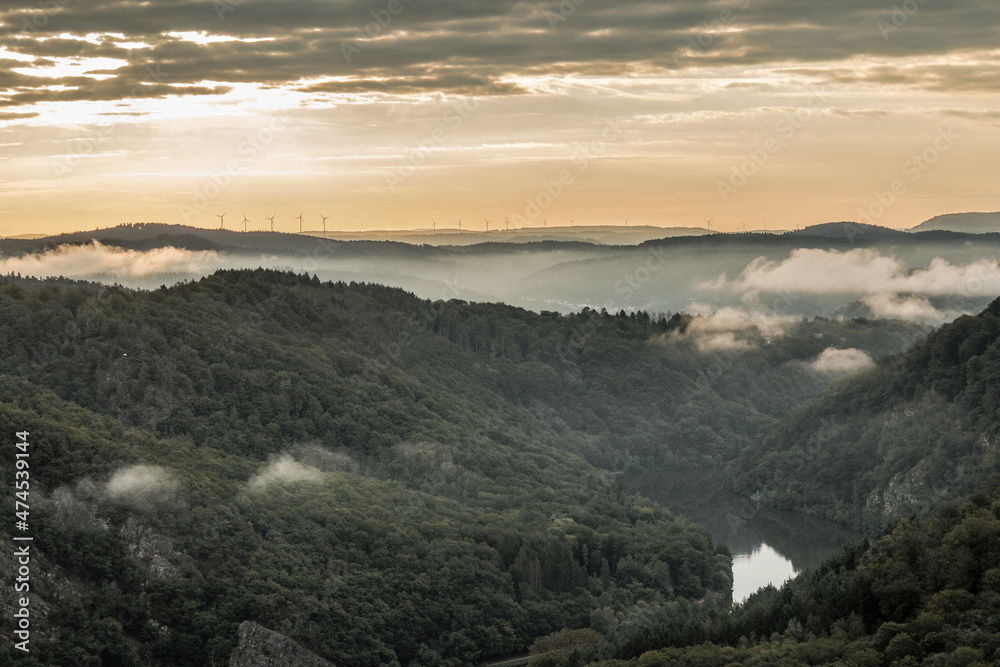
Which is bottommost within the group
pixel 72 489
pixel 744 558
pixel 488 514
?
pixel 744 558

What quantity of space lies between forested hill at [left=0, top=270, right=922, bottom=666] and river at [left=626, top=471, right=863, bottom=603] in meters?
11.4

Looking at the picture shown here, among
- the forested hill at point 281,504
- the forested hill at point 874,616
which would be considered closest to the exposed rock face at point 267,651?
the forested hill at point 281,504

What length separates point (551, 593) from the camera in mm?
117625

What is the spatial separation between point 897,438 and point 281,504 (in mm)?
93095

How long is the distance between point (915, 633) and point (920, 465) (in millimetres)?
87198

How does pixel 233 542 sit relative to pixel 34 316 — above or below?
below

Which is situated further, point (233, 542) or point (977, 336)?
point (977, 336)

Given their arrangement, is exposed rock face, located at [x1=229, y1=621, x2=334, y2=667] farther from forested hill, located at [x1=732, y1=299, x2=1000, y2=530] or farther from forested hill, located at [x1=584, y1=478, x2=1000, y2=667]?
forested hill, located at [x1=732, y1=299, x2=1000, y2=530]

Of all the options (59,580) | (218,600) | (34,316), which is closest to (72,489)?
(59,580)

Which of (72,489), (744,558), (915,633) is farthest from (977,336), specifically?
(72,489)

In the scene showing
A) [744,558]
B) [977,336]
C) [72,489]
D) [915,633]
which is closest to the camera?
[915,633]

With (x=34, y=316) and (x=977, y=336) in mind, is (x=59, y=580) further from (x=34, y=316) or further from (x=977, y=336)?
(x=977, y=336)

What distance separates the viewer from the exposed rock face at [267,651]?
313 feet

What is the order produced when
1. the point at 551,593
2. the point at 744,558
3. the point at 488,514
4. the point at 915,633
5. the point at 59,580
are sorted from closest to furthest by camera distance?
the point at 915,633, the point at 59,580, the point at 551,593, the point at 488,514, the point at 744,558
